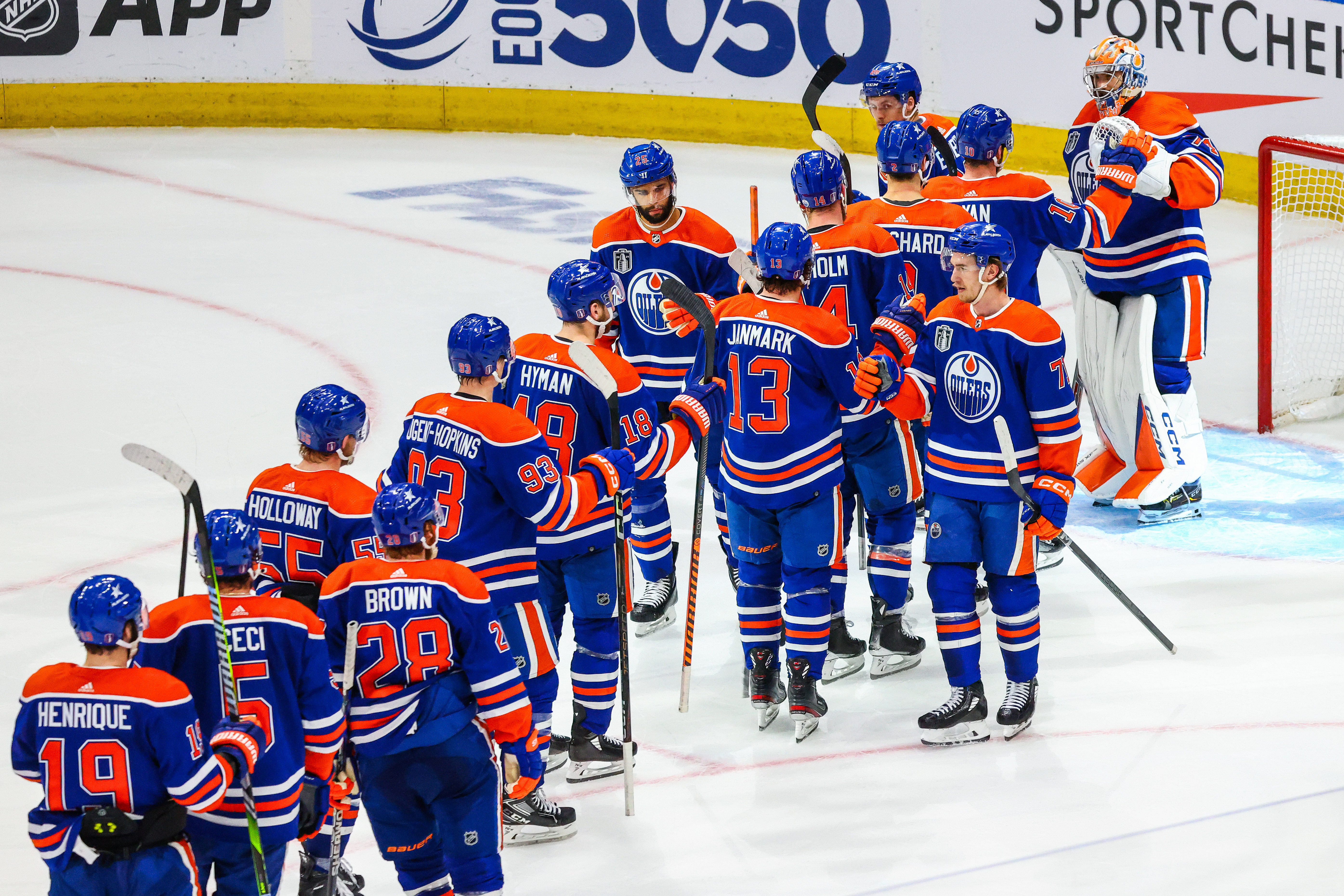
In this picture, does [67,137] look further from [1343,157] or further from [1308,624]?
[1308,624]

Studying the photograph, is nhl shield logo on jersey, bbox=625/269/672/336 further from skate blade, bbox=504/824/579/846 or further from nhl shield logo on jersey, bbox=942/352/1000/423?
skate blade, bbox=504/824/579/846

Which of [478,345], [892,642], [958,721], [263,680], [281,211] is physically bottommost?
[958,721]

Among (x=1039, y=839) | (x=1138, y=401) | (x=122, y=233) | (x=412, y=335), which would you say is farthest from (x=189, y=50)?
(x=1039, y=839)

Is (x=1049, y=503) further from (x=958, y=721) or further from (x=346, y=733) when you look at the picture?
(x=346, y=733)

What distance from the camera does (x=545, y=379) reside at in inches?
180

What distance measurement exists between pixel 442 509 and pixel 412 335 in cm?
492

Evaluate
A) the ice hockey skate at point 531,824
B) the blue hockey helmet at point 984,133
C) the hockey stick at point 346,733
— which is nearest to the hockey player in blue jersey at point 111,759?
the hockey stick at point 346,733

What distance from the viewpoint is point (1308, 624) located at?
555cm

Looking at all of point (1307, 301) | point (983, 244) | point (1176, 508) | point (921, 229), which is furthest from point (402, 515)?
point (1307, 301)

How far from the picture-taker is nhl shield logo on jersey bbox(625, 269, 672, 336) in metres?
5.68

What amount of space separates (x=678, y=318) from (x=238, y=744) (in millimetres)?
2834

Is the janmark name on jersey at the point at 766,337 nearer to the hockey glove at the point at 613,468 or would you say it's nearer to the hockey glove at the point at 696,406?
the hockey glove at the point at 696,406

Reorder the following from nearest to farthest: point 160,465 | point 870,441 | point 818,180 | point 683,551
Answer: point 160,465 → point 818,180 → point 870,441 → point 683,551

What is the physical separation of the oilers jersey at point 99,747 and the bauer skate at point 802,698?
2134mm
